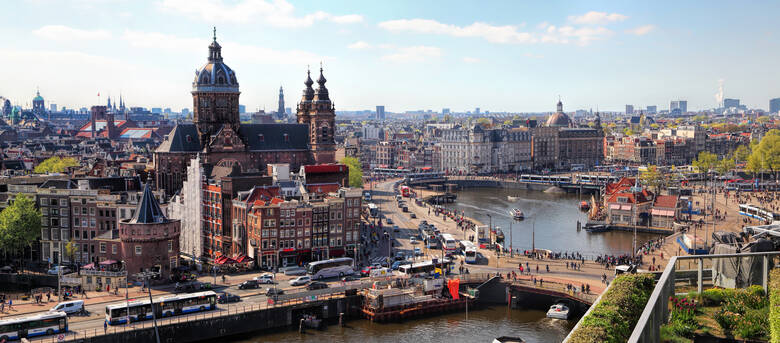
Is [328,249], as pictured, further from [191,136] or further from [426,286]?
[191,136]

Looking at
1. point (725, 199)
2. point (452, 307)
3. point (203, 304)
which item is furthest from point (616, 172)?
point (203, 304)

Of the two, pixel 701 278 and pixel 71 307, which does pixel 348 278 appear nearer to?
pixel 71 307

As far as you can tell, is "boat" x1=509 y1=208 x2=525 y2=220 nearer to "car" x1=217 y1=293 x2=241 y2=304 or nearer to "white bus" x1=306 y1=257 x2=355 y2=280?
"white bus" x1=306 y1=257 x2=355 y2=280

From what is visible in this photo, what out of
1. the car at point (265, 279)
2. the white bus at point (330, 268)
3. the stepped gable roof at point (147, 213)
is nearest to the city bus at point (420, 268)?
the white bus at point (330, 268)

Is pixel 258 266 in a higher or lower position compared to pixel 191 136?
lower

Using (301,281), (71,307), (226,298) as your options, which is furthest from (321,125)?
(71,307)

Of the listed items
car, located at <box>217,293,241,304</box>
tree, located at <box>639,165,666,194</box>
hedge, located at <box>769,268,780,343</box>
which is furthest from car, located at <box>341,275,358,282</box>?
tree, located at <box>639,165,666,194</box>

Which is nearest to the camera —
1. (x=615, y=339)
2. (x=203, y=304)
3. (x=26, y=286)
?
(x=615, y=339)
